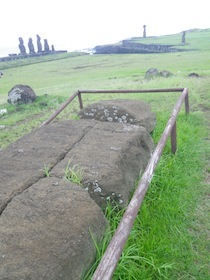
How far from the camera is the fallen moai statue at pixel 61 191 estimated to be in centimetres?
180

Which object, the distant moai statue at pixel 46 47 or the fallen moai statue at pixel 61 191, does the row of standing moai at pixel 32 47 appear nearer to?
the distant moai statue at pixel 46 47

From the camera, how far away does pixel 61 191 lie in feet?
7.65

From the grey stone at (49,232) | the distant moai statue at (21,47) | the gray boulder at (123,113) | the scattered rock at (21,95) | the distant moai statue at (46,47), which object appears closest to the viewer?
the grey stone at (49,232)

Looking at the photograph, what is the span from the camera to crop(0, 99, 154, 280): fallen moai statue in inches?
71.0

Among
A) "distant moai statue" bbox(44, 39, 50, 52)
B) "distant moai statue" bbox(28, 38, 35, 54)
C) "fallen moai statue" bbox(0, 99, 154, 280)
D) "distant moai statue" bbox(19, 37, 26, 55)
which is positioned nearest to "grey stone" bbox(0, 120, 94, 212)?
"fallen moai statue" bbox(0, 99, 154, 280)

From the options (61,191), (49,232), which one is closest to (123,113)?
(61,191)

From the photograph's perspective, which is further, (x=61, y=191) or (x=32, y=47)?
(x=32, y=47)

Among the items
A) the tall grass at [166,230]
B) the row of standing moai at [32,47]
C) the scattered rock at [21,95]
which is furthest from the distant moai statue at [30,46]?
the tall grass at [166,230]

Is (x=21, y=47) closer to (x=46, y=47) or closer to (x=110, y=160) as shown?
(x=46, y=47)

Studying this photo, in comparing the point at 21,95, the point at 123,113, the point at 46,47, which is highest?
the point at 123,113

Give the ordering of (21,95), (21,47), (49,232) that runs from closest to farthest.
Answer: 1. (49,232)
2. (21,95)
3. (21,47)

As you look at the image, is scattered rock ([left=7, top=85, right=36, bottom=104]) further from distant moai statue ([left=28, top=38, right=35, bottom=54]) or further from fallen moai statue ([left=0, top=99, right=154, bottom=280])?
distant moai statue ([left=28, top=38, right=35, bottom=54])

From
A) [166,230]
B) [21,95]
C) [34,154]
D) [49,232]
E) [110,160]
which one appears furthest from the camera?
[21,95]

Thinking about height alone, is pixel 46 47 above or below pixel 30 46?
below
